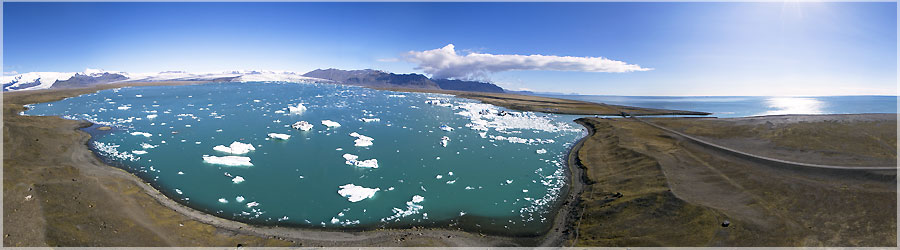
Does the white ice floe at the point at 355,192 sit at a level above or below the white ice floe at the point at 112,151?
below

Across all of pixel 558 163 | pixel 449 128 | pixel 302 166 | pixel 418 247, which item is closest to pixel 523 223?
pixel 418 247

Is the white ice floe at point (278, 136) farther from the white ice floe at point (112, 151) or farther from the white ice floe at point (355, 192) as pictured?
the white ice floe at point (355, 192)

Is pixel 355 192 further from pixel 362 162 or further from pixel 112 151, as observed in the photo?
pixel 112 151

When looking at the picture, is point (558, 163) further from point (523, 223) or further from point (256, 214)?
point (256, 214)

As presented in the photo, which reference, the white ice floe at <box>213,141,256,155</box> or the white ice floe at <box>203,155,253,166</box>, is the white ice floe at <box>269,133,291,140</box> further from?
→ the white ice floe at <box>203,155,253,166</box>

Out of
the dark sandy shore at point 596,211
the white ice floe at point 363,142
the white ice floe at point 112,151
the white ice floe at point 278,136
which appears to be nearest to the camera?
the dark sandy shore at point 596,211

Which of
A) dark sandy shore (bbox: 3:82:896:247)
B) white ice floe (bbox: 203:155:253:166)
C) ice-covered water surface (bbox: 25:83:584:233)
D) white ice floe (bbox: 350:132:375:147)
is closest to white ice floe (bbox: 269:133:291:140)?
ice-covered water surface (bbox: 25:83:584:233)

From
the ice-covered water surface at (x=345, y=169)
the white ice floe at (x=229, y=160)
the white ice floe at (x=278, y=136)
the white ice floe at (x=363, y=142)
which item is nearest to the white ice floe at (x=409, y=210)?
the ice-covered water surface at (x=345, y=169)

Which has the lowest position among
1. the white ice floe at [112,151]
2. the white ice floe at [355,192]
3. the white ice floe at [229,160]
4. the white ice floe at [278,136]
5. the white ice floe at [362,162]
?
the white ice floe at [355,192]

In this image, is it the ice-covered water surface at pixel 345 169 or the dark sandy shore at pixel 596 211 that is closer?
the dark sandy shore at pixel 596 211
